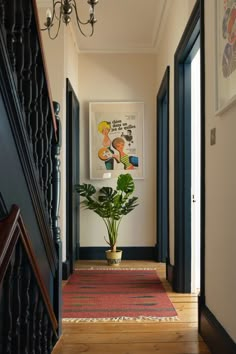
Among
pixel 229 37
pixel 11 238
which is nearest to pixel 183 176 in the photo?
pixel 229 37

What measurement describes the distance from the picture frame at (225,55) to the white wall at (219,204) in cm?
6

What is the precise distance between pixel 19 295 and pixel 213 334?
1.17 metres

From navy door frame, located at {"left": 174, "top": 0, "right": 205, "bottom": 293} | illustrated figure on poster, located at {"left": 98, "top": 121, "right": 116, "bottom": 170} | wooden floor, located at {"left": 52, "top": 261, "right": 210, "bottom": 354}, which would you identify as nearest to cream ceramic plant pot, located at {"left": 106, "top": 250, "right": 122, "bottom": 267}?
illustrated figure on poster, located at {"left": 98, "top": 121, "right": 116, "bottom": 170}

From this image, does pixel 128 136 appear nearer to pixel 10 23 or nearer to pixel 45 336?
pixel 45 336

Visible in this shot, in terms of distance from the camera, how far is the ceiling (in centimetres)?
384

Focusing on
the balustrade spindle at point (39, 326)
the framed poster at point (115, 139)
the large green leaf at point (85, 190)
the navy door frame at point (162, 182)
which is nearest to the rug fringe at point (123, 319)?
the balustrade spindle at point (39, 326)

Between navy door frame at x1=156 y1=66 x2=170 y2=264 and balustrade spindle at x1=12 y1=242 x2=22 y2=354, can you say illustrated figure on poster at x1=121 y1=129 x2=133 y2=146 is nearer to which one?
navy door frame at x1=156 y1=66 x2=170 y2=264

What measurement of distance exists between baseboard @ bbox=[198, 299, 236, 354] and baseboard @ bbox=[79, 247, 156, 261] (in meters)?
2.66

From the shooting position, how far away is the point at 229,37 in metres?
1.74

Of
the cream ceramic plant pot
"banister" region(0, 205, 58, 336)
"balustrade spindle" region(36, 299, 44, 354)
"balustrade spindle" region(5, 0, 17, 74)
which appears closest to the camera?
"banister" region(0, 205, 58, 336)

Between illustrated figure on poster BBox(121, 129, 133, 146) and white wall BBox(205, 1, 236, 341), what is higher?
illustrated figure on poster BBox(121, 129, 133, 146)

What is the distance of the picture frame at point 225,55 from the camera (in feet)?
5.55

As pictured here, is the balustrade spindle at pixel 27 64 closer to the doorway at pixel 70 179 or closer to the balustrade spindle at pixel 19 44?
the balustrade spindle at pixel 19 44

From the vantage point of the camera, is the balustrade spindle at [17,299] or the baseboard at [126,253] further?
the baseboard at [126,253]
